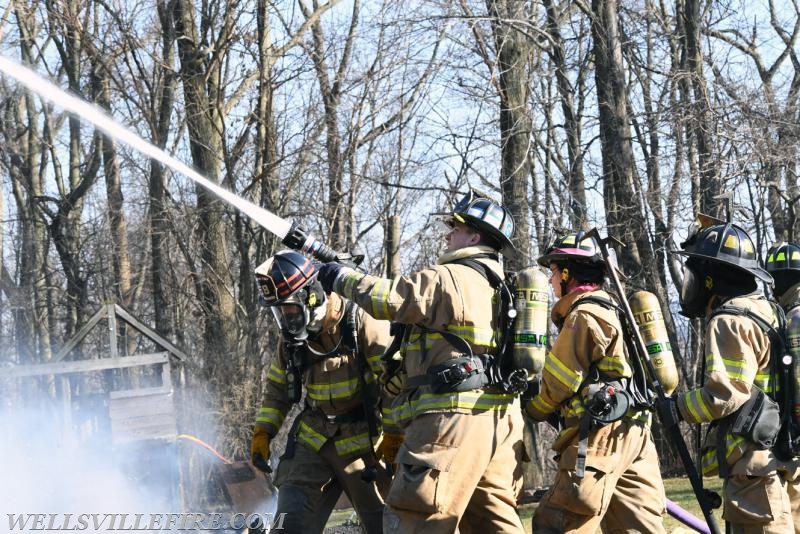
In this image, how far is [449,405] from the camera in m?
4.70

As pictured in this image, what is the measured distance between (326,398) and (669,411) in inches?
71.0

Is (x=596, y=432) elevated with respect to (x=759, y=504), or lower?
elevated

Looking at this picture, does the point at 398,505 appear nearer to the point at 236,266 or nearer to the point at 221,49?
the point at 221,49

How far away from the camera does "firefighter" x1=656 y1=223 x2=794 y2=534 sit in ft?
15.6

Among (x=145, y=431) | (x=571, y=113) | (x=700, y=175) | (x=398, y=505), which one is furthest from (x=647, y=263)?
(x=398, y=505)

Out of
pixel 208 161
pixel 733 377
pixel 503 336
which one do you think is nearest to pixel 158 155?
pixel 503 336

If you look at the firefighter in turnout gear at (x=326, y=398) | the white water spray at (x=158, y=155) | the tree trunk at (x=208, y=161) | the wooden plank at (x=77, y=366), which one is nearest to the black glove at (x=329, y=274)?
the firefighter in turnout gear at (x=326, y=398)

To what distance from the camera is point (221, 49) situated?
50.4 ft

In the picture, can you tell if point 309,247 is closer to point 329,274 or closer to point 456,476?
point 329,274

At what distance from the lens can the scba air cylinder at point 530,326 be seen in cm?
484

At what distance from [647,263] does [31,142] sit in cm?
1753

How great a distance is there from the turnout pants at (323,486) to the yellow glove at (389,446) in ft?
0.19

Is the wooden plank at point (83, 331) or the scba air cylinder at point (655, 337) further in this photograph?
the wooden plank at point (83, 331)

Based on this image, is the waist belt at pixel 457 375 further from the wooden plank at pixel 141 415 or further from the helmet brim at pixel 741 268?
the wooden plank at pixel 141 415
